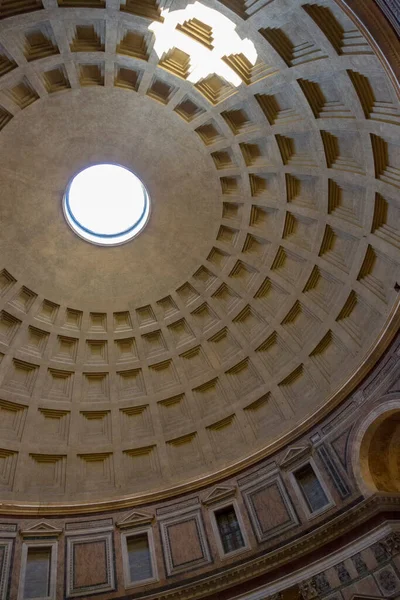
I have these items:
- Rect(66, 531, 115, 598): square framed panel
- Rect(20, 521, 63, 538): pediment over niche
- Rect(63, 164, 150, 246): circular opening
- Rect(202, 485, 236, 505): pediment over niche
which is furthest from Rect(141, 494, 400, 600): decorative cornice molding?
Rect(63, 164, 150, 246): circular opening

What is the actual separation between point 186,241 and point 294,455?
10427mm

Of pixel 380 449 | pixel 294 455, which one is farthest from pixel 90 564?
pixel 380 449

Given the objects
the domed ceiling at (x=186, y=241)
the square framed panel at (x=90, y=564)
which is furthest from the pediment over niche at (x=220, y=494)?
the square framed panel at (x=90, y=564)

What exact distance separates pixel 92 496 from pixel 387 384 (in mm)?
12720

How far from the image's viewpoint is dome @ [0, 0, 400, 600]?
59.5 feet

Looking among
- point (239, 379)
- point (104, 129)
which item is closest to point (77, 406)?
point (239, 379)

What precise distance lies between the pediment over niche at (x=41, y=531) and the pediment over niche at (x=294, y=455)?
904 cm

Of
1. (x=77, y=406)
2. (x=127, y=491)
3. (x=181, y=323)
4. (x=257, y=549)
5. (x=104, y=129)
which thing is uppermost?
(x=104, y=129)

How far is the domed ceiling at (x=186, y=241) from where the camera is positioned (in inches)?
712

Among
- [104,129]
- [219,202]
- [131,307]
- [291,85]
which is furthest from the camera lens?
[131,307]

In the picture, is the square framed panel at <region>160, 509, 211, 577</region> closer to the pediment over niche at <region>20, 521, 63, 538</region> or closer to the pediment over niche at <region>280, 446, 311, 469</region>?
the pediment over niche at <region>280, 446, 311, 469</region>

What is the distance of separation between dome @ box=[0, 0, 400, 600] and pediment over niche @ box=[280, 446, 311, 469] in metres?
0.09

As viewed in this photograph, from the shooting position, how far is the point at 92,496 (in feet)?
74.8

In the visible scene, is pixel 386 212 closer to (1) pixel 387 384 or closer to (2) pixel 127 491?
(1) pixel 387 384
